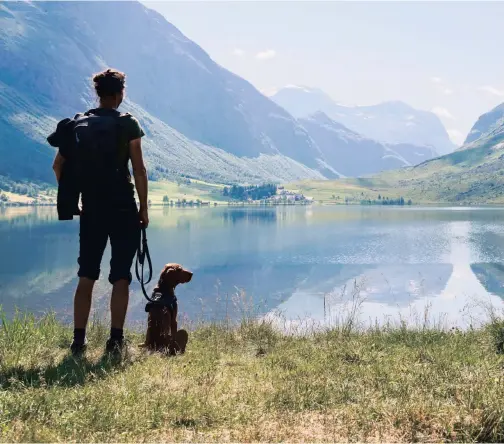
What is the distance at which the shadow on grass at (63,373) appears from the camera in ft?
17.4

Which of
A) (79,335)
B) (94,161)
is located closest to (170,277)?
(79,335)

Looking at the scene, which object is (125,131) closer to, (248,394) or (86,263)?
(86,263)

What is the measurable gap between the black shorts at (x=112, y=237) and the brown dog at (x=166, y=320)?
97 cm

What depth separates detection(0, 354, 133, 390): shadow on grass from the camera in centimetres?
529

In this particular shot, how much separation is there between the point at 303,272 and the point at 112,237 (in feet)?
151

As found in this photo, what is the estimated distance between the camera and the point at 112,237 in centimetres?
668

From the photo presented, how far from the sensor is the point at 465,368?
6211 mm

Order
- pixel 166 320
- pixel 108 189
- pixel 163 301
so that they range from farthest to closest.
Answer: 1. pixel 163 301
2. pixel 166 320
3. pixel 108 189

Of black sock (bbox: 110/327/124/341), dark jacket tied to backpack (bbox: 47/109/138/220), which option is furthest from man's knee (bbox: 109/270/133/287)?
dark jacket tied to backpack (bbox: 47/109/138/220)

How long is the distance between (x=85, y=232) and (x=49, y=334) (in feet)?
6.79

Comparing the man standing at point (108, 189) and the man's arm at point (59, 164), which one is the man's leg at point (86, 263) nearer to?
the man standing at point (108, 189)

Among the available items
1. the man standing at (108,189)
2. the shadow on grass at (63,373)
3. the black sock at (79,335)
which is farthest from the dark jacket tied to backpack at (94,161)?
the shadow on grass at (63,373)

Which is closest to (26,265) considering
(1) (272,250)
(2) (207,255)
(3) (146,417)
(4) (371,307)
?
(2) (207,255)

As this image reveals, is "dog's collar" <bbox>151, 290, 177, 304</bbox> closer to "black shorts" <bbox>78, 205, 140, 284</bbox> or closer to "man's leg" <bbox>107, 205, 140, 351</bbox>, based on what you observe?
"man's leg" <bbox>107, 205, 140, 351</bbox>
